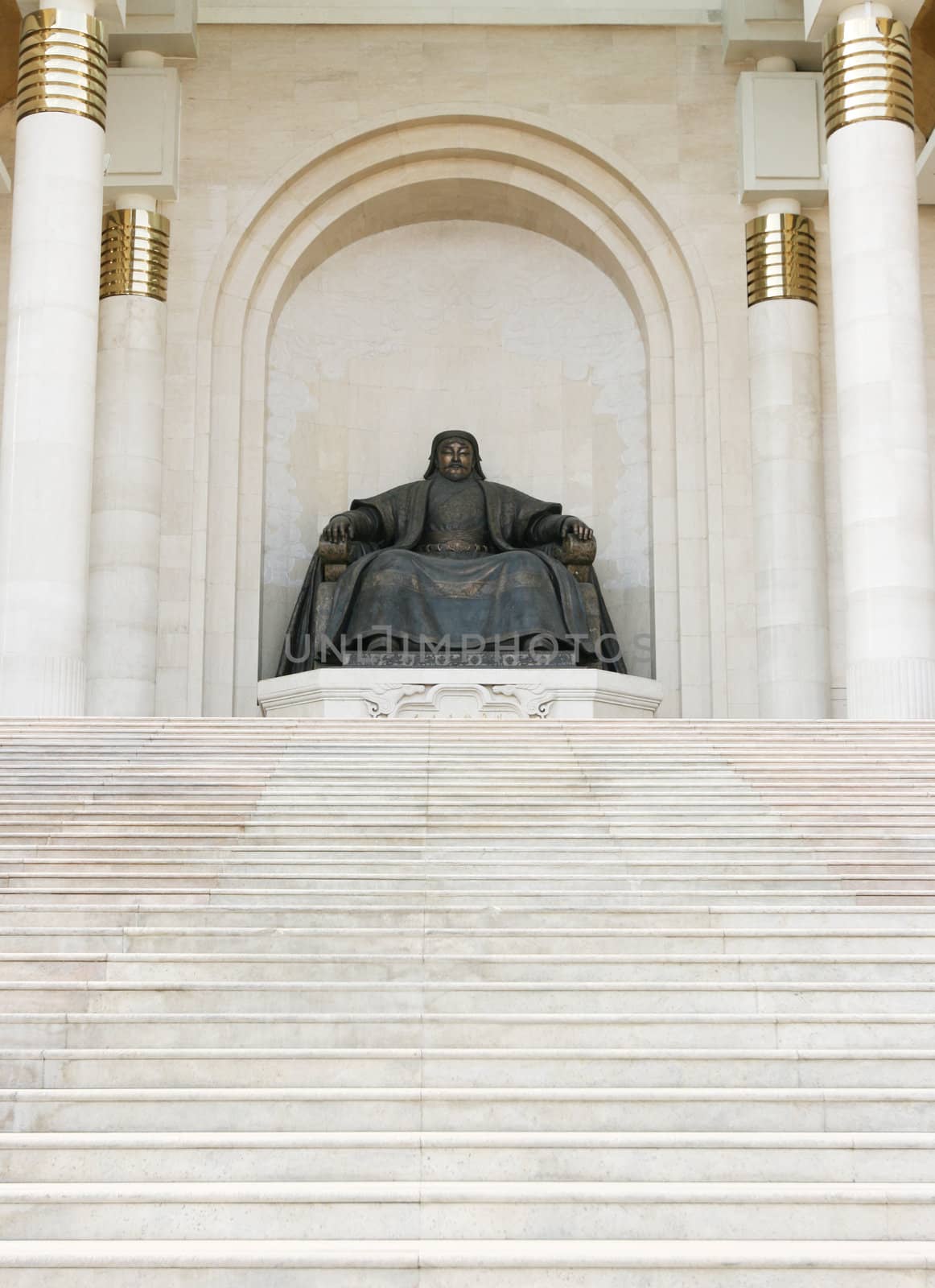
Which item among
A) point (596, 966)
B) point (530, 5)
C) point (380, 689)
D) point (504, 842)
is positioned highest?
point (530, 5)

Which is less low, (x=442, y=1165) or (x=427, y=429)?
(x=427, y=429)

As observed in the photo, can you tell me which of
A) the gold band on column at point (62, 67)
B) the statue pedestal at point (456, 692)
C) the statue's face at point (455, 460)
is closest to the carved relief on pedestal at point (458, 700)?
the statue pedestal at point (456, 692)

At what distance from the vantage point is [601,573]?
14242 millimetres

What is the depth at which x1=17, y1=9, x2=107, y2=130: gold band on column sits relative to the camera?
427 inches

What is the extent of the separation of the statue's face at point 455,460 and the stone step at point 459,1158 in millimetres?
9702

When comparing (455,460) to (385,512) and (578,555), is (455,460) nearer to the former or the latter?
(385,512)

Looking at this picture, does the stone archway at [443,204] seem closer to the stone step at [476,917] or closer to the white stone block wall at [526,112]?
the white stone block wall at [526,112]

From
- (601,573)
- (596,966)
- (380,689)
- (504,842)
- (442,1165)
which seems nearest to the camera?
(442,1165)

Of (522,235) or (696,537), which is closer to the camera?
(696,537)

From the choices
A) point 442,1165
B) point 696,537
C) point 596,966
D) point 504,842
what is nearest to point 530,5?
point 696,537

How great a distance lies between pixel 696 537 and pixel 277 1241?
9.69m

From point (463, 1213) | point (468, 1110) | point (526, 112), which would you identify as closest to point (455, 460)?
point (526, 112)

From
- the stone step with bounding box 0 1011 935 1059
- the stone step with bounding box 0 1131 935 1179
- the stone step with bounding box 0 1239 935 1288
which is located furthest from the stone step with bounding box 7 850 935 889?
the stone step with bounding box 0 1239 935 1288

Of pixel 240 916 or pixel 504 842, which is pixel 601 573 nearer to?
pixel 504 842
